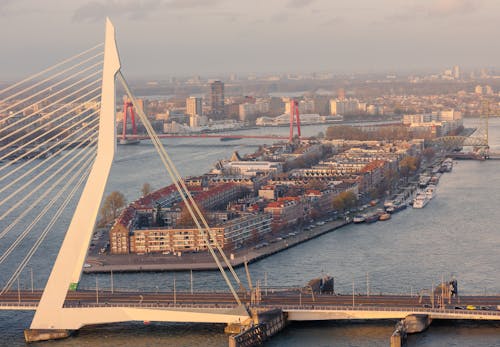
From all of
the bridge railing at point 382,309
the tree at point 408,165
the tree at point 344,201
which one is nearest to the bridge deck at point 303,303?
the bridge railing at point 382,309

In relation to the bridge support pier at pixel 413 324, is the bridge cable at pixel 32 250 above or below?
above

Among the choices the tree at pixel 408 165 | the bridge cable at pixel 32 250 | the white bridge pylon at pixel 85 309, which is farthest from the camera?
the tree at pixel 408 165

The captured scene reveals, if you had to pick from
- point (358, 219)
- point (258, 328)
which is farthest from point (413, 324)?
point (358, 219)

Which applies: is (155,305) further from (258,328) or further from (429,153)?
(429,153)

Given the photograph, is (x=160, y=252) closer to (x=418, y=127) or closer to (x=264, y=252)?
(x=264, y=252)

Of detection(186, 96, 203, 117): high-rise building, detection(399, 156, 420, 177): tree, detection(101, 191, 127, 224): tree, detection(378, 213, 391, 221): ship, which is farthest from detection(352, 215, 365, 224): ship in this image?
detection(186, 96, 203, 117): high-rise building

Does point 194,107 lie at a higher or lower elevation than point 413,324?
higher

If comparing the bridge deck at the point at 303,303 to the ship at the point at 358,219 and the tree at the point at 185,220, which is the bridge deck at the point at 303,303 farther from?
the ship at the point at 358,219
